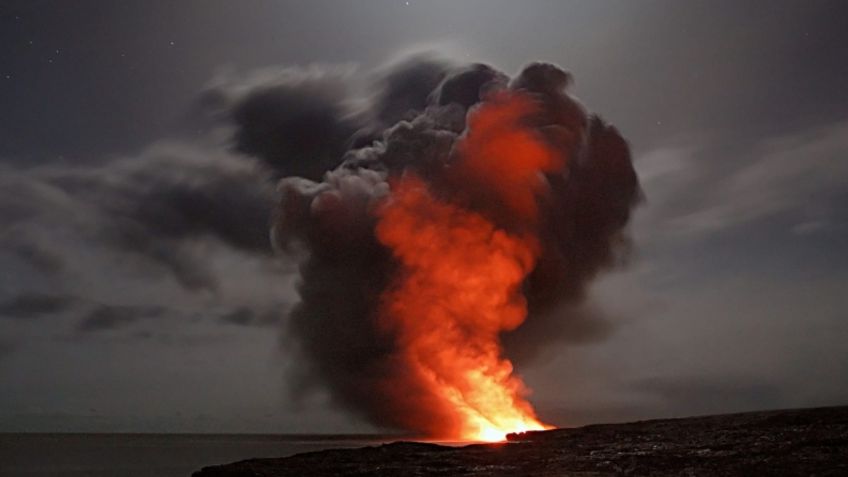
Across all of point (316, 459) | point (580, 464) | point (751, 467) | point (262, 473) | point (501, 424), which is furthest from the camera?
point (501, 424)

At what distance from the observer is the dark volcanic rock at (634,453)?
123 feet

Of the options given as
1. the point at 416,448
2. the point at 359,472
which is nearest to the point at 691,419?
the point at 416,448

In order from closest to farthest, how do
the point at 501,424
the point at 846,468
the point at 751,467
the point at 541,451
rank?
the point at 846,468 → the point at 751,467 → the point at 541,451 → the point at 501,424

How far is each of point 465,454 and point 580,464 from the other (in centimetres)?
940

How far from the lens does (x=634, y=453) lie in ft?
142

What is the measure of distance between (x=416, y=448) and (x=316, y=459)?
6.95 metres

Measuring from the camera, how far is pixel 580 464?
41500 mm

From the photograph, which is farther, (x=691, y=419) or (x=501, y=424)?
(x=501, y=424)

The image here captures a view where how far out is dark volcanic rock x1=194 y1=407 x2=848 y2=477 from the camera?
123 feet

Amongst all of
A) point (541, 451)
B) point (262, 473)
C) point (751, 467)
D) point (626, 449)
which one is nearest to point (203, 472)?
point (262, 473)

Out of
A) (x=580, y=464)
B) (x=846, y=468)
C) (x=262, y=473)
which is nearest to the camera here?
(x=846, y=468)

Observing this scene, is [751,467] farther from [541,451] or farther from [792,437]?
[541,451]

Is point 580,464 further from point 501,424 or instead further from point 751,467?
point 501,424

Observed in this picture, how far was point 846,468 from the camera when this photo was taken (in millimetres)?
33531
